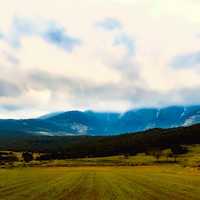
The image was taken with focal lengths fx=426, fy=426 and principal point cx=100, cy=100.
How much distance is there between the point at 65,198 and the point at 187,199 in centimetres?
1247

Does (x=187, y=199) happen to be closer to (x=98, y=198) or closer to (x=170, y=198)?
(x=170, y=198)

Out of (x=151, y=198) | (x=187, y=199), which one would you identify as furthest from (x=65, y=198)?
(x=187, y=199)

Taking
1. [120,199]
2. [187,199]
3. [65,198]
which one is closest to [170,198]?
[187,199]

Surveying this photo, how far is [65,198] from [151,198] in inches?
350

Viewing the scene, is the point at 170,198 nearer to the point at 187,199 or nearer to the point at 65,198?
the point at 187,199

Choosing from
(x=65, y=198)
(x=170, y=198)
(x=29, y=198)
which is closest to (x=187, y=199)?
(x=170, y=198)

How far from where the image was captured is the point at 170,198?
44.2 meters

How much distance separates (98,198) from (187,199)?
8996mm

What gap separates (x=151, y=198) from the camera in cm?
4406

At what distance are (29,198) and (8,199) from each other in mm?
2257

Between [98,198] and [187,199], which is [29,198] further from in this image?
[187,199]

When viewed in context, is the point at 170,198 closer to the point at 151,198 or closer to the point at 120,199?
the point at 151,198

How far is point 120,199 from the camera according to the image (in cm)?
4250

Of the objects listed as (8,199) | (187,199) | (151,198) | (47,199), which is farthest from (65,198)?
(187,199)
